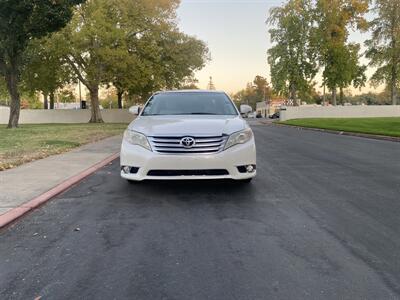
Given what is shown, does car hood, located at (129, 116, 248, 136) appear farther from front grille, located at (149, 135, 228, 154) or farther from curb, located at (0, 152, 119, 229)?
curb, located at (0, 152, 119, 229)

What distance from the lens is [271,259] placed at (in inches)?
150

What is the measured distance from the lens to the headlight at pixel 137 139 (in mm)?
6312

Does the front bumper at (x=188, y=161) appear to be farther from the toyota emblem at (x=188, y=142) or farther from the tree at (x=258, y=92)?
the tree at (x=258, y=92)

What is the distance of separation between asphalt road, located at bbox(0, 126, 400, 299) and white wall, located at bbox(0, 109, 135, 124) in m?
44.3

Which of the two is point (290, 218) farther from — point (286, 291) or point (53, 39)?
point (53, 39)

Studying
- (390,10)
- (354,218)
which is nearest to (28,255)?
(354,218)

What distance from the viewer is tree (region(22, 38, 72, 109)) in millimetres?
36438

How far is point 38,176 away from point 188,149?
367 centimetres

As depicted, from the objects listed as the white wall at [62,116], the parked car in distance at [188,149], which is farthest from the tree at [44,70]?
the parked car in distance at [188,149]

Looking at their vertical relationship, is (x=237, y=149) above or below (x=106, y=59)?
A: below

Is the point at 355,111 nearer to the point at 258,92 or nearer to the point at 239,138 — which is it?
the point at 239,138

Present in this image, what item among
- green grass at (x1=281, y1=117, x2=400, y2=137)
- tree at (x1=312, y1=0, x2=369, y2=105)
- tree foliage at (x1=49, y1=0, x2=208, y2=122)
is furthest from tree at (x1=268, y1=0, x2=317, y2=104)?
green grass at (x1=281, y1=117, x2=400, y2=137)

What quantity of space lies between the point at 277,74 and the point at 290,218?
162ft

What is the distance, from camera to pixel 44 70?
39312mm
